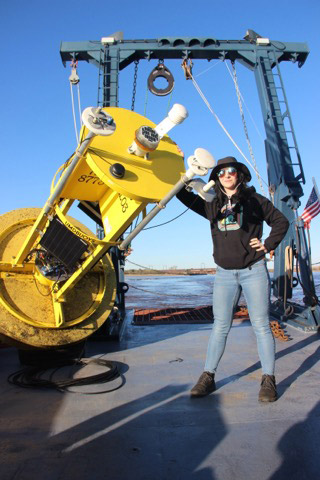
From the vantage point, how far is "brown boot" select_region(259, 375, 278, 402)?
261 cm

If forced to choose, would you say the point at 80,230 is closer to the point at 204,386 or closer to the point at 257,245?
the point at 257,245

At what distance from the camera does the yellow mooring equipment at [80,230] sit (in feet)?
9.05

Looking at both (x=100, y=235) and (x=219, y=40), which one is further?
(x=219, y=40)

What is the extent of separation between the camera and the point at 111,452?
1918 mm

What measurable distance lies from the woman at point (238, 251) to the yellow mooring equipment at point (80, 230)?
1.47ft

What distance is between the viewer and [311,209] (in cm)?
587

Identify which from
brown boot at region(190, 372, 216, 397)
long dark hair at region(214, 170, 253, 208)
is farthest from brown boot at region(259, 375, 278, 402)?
long dark hair at region(214, 170, 253, 208)

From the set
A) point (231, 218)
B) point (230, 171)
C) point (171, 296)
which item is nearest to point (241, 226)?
point (231, 218)

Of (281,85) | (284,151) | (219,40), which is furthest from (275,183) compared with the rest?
(219,40)

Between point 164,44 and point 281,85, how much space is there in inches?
87.7

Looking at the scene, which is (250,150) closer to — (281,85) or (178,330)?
(281,85)

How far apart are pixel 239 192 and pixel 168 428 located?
181 cm

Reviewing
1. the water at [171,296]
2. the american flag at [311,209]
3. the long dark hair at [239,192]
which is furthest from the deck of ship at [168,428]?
the water at [171,296]

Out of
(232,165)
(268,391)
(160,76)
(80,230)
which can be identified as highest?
(160,76)
